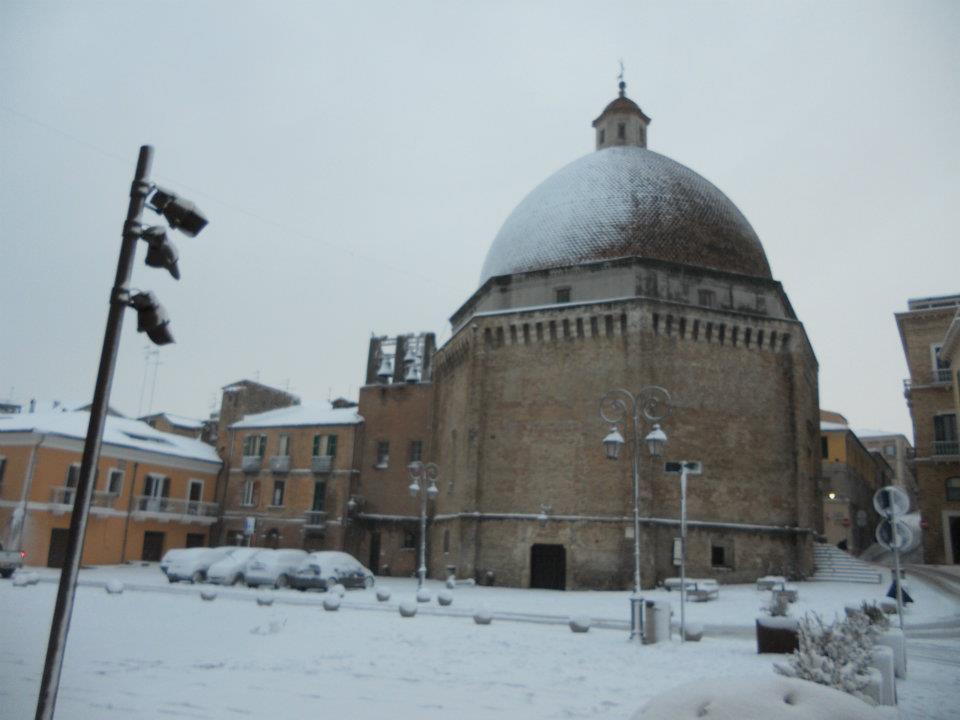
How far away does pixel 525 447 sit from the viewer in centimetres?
3466

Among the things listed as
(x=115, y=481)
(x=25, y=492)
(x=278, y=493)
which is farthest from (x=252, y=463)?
(x=25, y=492)

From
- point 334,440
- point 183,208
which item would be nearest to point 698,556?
point 334,440

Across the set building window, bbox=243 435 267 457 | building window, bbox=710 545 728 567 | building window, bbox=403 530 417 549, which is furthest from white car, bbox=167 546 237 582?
building window, bbox=710 545 728 567

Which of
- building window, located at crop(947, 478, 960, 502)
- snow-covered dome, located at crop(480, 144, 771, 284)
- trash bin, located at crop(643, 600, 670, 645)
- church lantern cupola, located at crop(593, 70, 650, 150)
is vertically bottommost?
trash bin, located at crop(643, 600, 670, 645)

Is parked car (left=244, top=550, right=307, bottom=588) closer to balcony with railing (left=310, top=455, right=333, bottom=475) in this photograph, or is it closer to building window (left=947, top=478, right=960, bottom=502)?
balcony with railing (left=310, top=455, right=333, bottom=475)

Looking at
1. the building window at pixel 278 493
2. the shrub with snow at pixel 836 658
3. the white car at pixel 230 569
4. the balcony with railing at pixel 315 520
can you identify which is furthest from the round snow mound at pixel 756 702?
the building window at pixel 278 493

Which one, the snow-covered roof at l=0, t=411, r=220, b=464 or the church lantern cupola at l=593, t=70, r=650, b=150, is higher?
the church lantern cupola at l=593, t=70, r=650, b=150

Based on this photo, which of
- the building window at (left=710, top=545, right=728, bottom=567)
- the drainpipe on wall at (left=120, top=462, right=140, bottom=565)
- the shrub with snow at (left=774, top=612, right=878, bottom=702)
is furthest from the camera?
the drainpipe on wall at (left=120, top=462, right=140, bottom=565)

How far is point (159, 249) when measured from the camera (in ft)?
24.2

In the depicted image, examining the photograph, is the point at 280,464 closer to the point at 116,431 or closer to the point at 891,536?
the point at 116,431

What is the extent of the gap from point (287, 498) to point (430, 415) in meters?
10.1

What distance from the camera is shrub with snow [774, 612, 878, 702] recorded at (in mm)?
7531

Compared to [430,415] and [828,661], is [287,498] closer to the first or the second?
[430,415]

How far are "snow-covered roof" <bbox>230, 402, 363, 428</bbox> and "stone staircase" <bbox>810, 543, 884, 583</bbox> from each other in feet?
82.4
